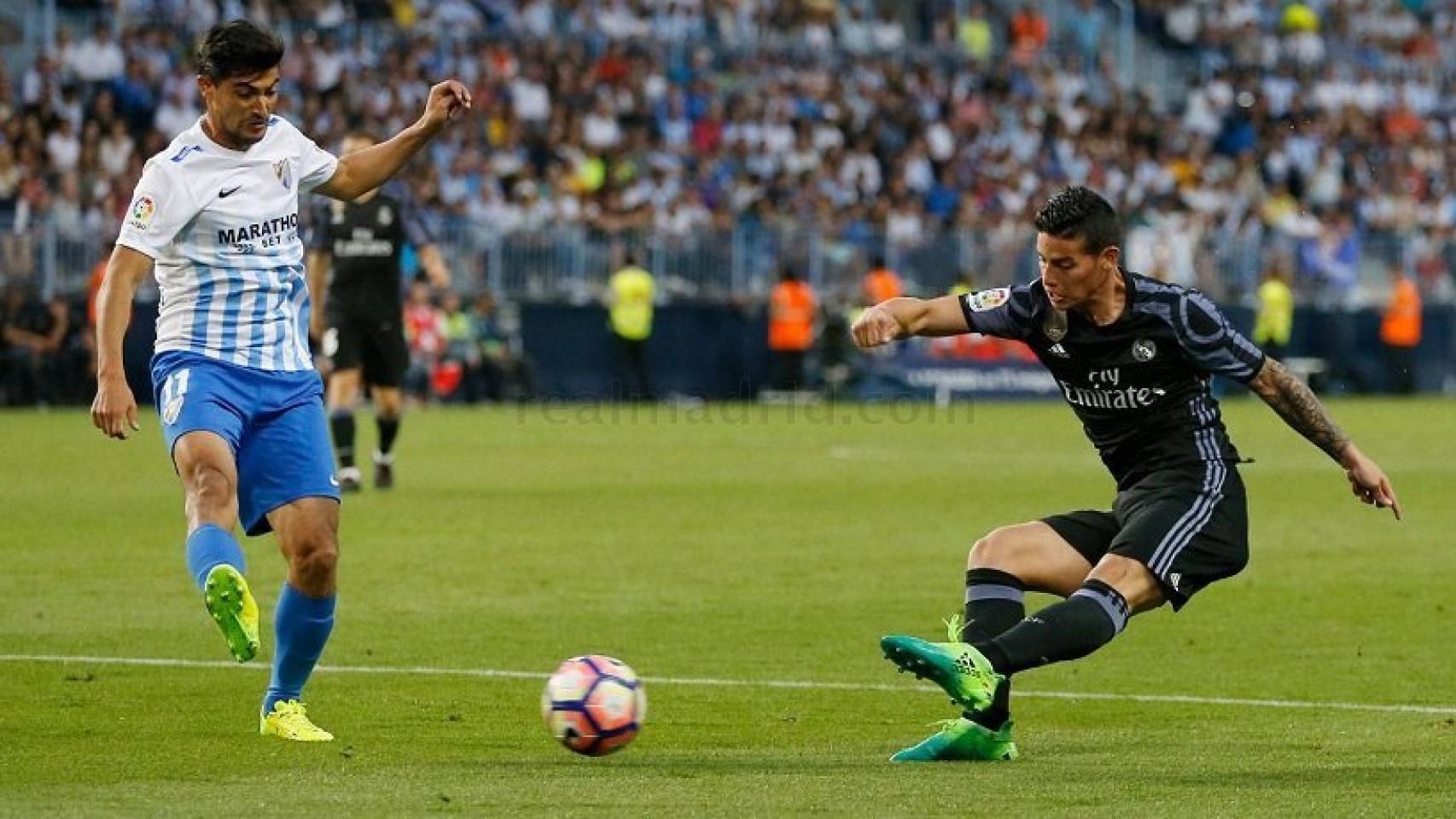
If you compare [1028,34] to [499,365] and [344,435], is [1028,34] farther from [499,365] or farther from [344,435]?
[344,435]

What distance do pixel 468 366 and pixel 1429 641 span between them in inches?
938

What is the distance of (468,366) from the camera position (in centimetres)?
3384

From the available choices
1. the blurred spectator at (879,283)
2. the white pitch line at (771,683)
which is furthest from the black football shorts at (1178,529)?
the blurred spectator at (879,283)

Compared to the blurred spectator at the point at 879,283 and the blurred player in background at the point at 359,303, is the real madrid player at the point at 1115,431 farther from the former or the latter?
the blurred spectator at the point at 879,283

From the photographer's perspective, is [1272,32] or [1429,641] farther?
[1272,32]

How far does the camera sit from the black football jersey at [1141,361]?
303 inches

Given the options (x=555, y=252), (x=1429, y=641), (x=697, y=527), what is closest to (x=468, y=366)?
(x=555, y=252)

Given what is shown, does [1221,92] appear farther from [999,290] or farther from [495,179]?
[999,290]

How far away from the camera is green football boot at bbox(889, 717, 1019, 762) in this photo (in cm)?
762

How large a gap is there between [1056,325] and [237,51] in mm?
2579

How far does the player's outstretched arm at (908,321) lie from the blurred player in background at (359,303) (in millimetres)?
10411

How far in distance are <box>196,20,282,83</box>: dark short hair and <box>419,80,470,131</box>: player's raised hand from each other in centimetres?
77

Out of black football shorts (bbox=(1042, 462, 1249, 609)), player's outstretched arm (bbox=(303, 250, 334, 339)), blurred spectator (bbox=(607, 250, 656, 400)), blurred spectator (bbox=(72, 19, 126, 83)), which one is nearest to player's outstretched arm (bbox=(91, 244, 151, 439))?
black football shorts (bbox=(1042, 462, 1249, 609))

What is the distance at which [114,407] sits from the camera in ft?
24.8
